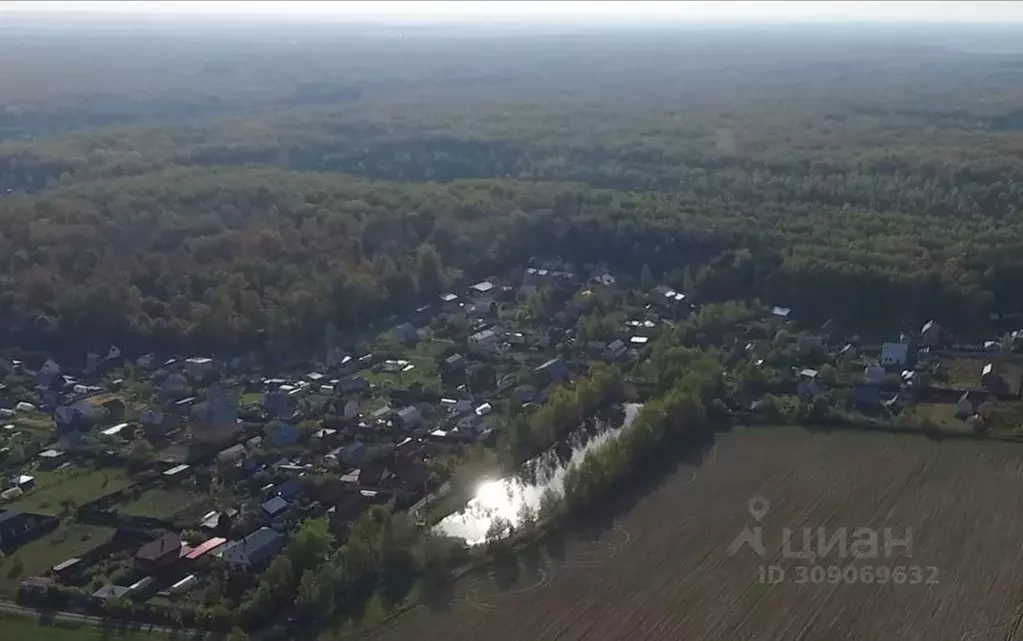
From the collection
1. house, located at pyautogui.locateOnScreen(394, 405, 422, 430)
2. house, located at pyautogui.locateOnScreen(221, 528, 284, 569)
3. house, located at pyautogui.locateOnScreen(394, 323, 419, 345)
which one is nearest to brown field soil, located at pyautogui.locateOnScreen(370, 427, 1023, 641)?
house, located at pyautogui.locateOnScreen(221, 528, 284, 569)

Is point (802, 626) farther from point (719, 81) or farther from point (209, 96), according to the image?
point (719, 81)

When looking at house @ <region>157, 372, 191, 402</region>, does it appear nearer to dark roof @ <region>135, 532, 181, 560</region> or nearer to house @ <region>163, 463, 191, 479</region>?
house @ <region>163, 463, 191, 479</region>

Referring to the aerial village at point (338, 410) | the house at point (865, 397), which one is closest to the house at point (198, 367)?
the aerial village at point (338, 410)

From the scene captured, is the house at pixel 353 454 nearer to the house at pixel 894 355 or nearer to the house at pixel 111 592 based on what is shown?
the house at pixel 111 592

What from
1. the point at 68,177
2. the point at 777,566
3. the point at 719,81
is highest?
the point at 777,566

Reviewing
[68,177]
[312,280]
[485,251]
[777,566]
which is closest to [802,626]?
[777,566]

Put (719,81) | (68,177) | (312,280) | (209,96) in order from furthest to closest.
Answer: (719,81) < (209,96) < (68,177) < (312,280)
